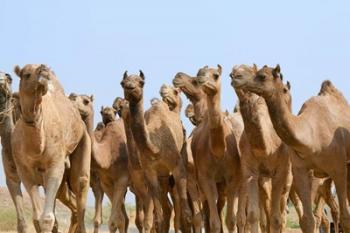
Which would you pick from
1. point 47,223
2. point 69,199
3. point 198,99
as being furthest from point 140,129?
point 47,223

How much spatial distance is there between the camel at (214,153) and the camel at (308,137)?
202cm

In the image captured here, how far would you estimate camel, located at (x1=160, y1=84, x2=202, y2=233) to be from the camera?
45.1 feet

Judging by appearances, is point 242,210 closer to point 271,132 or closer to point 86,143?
point 271,132

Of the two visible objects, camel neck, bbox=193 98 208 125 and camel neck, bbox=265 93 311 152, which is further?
camel neck, bbox=193 98 208 125

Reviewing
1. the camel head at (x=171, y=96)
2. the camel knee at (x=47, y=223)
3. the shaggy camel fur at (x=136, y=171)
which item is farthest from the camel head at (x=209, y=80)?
the camel knee at (x=47, y=223)

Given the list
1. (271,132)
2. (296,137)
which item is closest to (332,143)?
(296,137)

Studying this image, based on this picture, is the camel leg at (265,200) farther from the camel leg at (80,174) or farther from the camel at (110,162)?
the camel leg at (80,174)

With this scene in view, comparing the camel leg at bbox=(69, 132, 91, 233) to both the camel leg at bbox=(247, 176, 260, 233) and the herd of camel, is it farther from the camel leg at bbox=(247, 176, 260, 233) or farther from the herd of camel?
the camel leg at bbox=(247, 176, 260, 233)

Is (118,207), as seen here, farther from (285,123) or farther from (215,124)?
(285,123)

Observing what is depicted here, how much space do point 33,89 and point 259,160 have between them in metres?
3.75

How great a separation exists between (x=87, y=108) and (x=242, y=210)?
3.90 m

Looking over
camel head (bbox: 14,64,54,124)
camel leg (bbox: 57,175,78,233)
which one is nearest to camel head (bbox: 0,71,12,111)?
camel leg (bbox: 57,175,78,233)

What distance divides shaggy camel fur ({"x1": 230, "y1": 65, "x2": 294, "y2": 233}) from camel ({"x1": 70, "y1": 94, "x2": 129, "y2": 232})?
3.10m

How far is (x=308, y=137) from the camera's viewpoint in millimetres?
10641
